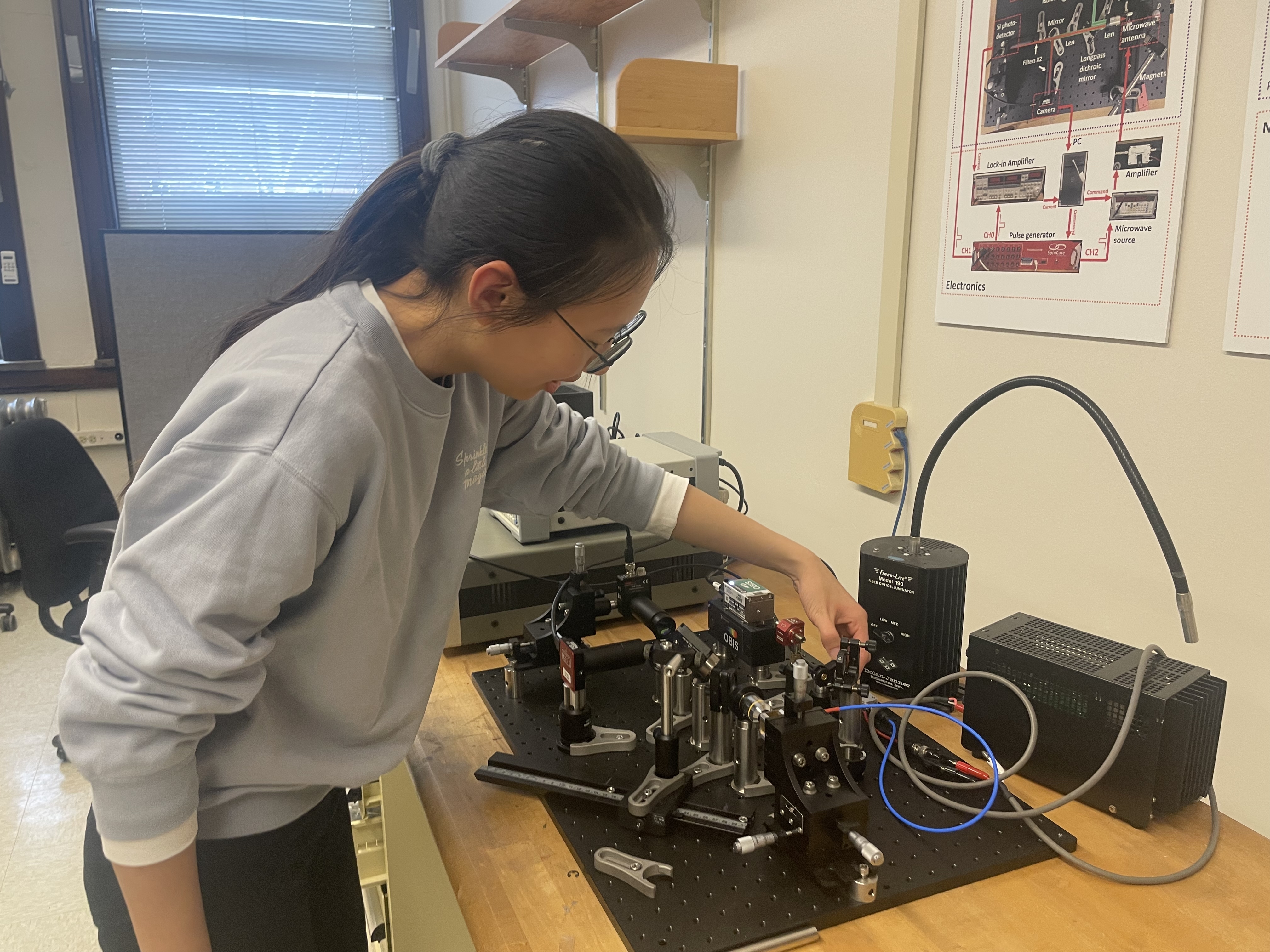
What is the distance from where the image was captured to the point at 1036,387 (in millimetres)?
1116

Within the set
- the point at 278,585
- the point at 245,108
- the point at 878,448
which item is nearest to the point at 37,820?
the point at 278,585

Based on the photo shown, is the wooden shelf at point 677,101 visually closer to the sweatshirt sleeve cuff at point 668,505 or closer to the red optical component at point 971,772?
the sweatshirt sleeve cuff at point 668,505

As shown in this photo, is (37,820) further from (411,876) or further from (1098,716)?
(1098,716)

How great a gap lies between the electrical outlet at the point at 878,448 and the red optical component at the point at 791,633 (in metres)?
0.43

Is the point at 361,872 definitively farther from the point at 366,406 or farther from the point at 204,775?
the point at 366,406

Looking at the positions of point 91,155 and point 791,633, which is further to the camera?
point 91,155

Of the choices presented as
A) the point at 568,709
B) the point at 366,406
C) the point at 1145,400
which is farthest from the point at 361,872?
the point at 1145,400

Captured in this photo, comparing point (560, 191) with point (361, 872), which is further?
point (361, 872)

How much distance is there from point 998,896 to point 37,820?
2241 mm

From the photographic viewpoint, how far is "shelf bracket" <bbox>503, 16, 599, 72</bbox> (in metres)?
2.15

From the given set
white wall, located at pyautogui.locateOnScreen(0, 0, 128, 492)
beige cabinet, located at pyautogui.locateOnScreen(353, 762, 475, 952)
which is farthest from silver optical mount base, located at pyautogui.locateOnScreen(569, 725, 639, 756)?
white wall, located at pyautogui.locateOnScreen(0, 0, 128, 492)

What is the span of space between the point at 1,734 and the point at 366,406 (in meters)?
2.49

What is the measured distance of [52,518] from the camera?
2.06m

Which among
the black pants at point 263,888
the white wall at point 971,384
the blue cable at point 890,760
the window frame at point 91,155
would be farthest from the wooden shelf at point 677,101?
the window frame at point 91,155
